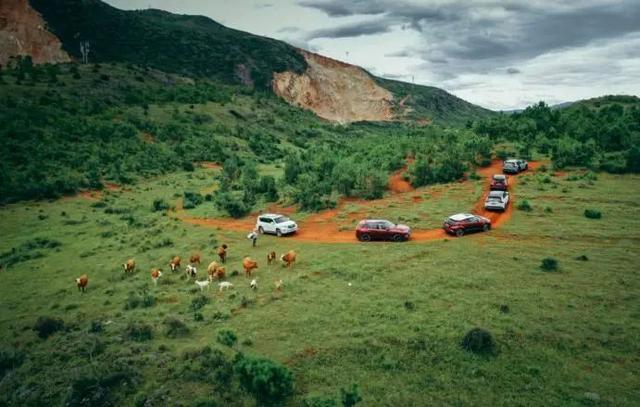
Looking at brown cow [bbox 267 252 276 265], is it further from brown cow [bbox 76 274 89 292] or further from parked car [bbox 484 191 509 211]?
parked car [bbox 484 191 509 211]

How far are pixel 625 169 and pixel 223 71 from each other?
5362 inches

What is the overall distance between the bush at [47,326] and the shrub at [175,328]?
6172 millimetres

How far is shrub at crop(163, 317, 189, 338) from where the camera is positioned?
71.3 feet

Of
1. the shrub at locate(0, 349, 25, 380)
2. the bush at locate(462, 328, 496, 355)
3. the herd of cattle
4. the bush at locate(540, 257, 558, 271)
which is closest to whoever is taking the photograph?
the bush at locate(462, 328, 496, 355)

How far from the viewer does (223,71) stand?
161 meters

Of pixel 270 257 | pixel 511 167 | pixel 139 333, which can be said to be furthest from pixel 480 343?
pixel 511 167

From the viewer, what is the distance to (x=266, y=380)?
16500 millimetres

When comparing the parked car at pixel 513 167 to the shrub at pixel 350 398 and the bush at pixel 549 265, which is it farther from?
the shrub at pixel 350 398

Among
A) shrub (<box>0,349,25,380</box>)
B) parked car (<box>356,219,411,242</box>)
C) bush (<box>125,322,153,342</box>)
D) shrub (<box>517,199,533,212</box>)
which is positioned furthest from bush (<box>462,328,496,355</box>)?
shrub (<box>517,199,533,212</box>)

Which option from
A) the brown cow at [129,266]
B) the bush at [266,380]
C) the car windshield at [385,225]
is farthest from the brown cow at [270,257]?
the bush at [266,380]

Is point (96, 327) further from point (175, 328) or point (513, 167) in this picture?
point (513, 167)

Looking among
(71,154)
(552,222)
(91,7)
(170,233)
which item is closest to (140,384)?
(170,233)

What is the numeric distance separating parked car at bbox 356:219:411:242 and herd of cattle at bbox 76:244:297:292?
5825 mm

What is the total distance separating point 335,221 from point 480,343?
70.9 ft
